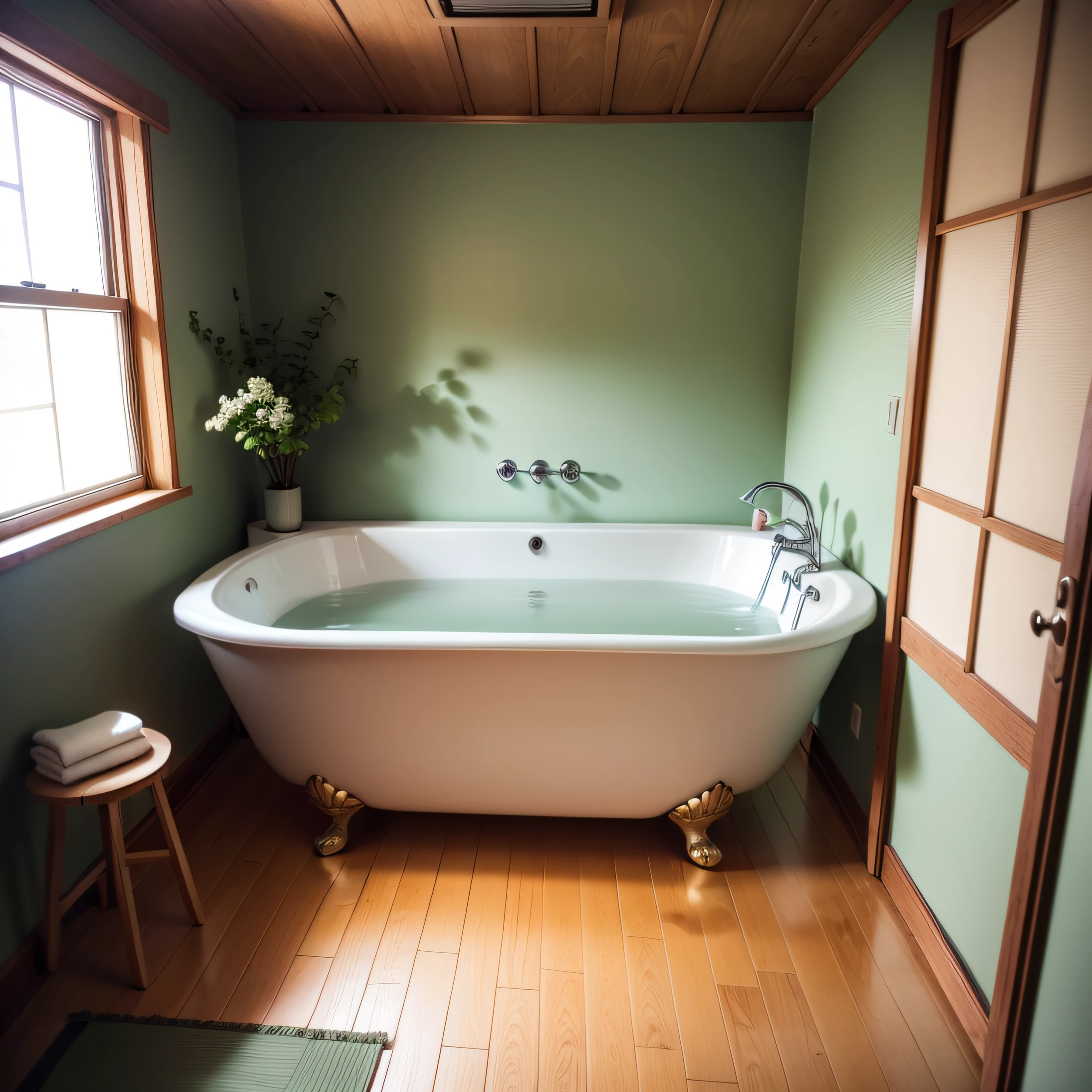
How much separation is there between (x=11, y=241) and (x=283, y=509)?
126 cm

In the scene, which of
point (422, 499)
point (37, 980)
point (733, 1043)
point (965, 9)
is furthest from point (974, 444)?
point (37, 980)

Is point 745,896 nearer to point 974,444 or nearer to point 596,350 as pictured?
point 974,444

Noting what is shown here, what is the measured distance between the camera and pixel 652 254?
302 centimetres

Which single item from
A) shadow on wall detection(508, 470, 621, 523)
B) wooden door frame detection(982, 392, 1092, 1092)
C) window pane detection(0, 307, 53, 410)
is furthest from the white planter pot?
wooden door frame detection(982, 392, 1092, 1092)

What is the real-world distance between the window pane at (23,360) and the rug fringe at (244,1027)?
1.31 metres

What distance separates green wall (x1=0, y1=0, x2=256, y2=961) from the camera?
173 centimetres

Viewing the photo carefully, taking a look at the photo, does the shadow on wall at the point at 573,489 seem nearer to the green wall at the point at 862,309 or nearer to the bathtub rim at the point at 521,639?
the green wall at the point at 862,309

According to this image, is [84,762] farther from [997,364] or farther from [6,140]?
[997,364]

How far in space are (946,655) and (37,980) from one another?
2099mm

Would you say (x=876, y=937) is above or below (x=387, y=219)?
below

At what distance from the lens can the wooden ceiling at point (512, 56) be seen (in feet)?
6.77

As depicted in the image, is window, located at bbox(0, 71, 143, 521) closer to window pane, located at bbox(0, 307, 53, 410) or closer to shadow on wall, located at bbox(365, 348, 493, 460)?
window pane, located at bbox(0, 307, 53, 410)

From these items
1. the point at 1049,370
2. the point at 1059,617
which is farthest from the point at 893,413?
the point at 1059,617

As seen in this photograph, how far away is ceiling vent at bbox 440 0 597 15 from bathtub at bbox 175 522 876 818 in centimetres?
160
